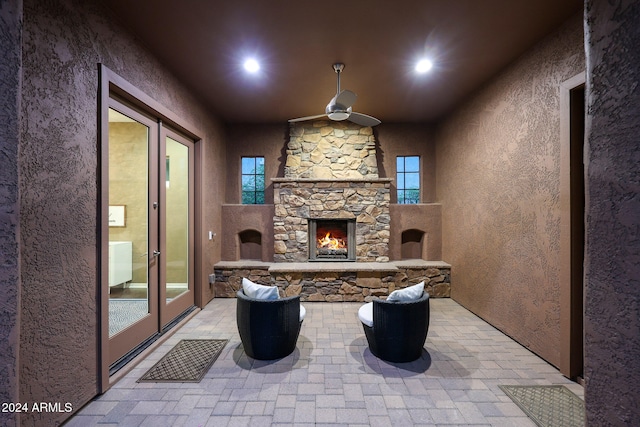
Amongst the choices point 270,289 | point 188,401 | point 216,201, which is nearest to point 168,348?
point 188,401

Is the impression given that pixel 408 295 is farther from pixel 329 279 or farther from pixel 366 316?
pixel 329 279

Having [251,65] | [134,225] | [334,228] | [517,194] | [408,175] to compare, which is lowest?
[334,228]

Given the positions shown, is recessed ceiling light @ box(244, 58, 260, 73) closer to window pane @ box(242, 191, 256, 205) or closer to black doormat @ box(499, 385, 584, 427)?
window pane @ box(242, 191, 256, 205)

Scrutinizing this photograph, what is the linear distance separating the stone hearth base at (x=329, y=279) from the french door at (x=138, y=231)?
123 cm

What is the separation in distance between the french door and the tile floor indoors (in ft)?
1.23

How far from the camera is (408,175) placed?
18.6 ft

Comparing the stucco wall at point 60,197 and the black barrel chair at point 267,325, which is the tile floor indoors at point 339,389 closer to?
the black barrel chair at point 267,325

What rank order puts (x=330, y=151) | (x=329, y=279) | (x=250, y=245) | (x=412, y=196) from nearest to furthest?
(x=329, y=279), (x=330, y=151), (x=250, y=245), (x=412, y=196)

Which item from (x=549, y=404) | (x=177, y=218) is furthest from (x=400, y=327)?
(x=177, y=218)

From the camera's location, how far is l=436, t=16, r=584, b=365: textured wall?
2.68m

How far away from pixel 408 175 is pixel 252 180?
3233 millimetres

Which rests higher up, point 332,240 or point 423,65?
point 423,65

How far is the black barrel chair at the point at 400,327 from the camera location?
2.64 metres

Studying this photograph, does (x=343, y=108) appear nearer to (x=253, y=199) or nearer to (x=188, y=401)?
(x=253, y=199)
